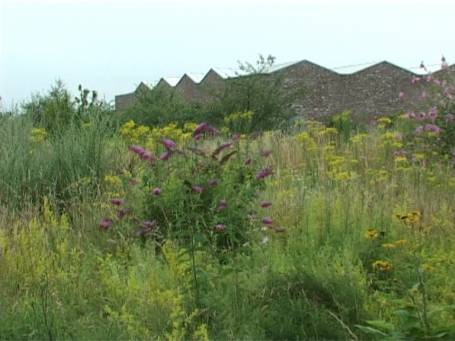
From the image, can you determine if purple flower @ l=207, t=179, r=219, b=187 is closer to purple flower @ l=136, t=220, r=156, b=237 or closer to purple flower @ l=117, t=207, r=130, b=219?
purple flower @ l=136, t=220, r=156, b=237

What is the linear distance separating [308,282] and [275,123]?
15187 mm

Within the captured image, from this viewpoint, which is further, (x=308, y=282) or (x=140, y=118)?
(x=140, y=118)

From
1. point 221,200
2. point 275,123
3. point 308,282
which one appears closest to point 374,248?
point 308,282

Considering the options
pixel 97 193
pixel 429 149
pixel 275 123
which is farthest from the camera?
pixel 275 123

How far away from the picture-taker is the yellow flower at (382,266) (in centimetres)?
412

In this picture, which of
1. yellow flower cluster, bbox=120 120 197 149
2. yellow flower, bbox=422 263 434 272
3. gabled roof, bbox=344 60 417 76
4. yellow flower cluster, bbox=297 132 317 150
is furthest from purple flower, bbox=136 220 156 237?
gabled roof, bbox=344 60 417 76

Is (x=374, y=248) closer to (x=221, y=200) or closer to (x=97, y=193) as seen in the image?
(x=221, y=200)

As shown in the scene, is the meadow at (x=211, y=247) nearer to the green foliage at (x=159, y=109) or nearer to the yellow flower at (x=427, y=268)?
the yellow flower at (x=427, y=268)

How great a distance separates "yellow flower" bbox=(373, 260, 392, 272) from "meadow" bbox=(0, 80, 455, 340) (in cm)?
4

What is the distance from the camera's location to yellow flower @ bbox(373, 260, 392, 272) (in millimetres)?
4117

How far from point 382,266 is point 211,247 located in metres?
1.17

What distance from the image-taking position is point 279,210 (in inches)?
235

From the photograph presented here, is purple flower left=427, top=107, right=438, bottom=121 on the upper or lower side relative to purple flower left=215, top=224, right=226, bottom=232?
upper

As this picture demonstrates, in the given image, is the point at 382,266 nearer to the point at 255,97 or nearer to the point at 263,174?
the point at 263,174
